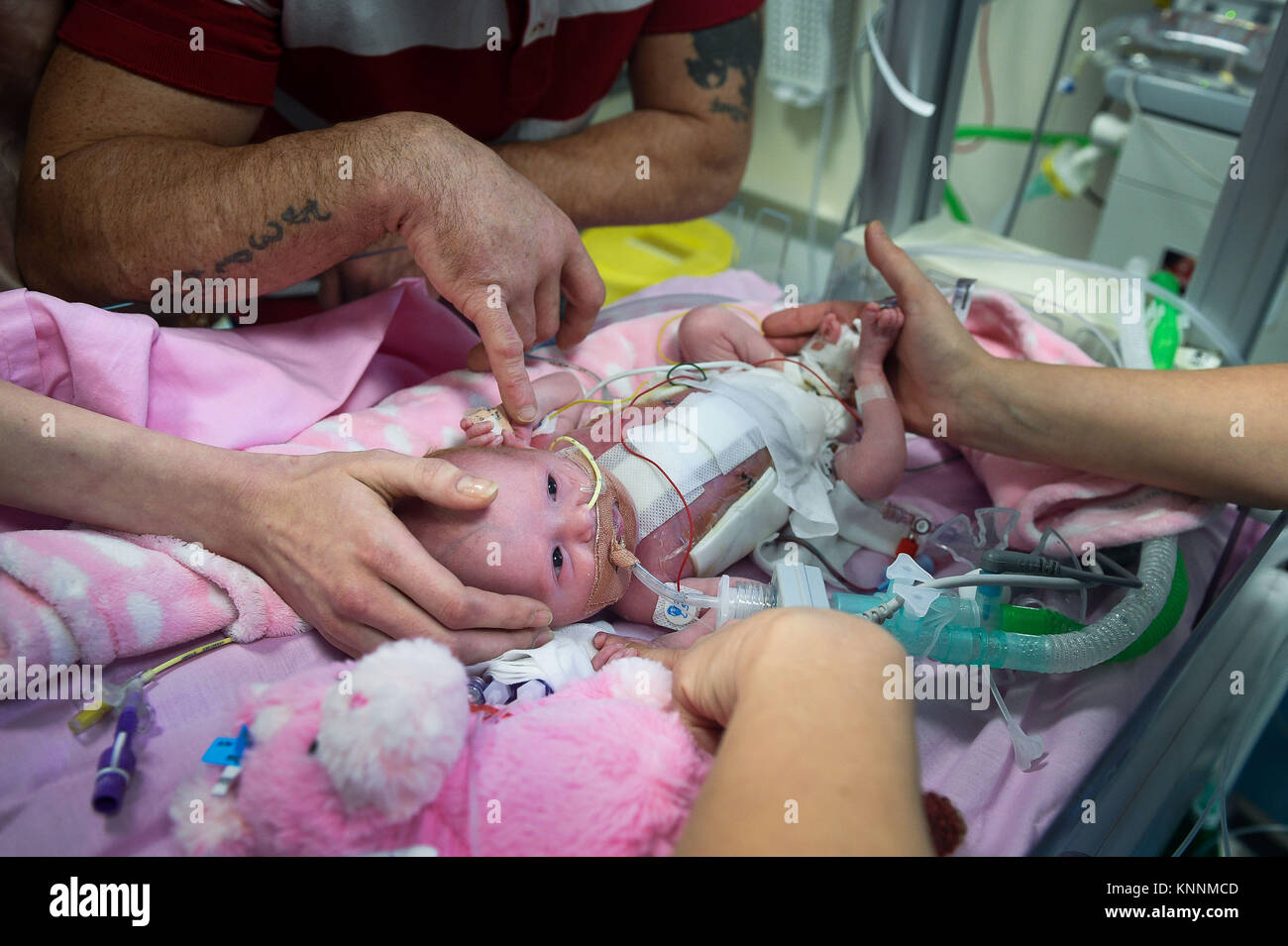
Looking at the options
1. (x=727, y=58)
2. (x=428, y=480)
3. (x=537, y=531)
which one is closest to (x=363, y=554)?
(x=428, y=480)

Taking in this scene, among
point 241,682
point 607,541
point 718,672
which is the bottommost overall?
point 241,682

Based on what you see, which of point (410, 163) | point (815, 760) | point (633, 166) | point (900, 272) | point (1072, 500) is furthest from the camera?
point (633, 166)

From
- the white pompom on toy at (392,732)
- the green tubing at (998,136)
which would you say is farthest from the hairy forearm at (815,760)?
the green tubing at (998,136)

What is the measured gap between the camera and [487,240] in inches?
42.7

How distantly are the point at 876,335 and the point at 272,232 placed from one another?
2.86 ft

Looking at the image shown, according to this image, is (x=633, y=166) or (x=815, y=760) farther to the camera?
(x=633, y=166)

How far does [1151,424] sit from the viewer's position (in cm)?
107

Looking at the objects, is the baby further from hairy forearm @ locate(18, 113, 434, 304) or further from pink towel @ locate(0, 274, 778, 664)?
hairy forearm @ locate(18, 113, 434, 304)

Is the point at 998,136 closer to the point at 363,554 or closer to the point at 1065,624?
the point at 1065,624

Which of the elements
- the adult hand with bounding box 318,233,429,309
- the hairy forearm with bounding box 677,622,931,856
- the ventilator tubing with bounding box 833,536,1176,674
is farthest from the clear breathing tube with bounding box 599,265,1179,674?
the adult hand with bounding box 318,233,429,309

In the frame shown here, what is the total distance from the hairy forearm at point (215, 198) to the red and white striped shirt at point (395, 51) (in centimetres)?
13

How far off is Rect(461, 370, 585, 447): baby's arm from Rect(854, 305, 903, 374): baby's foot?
45 centimetres
